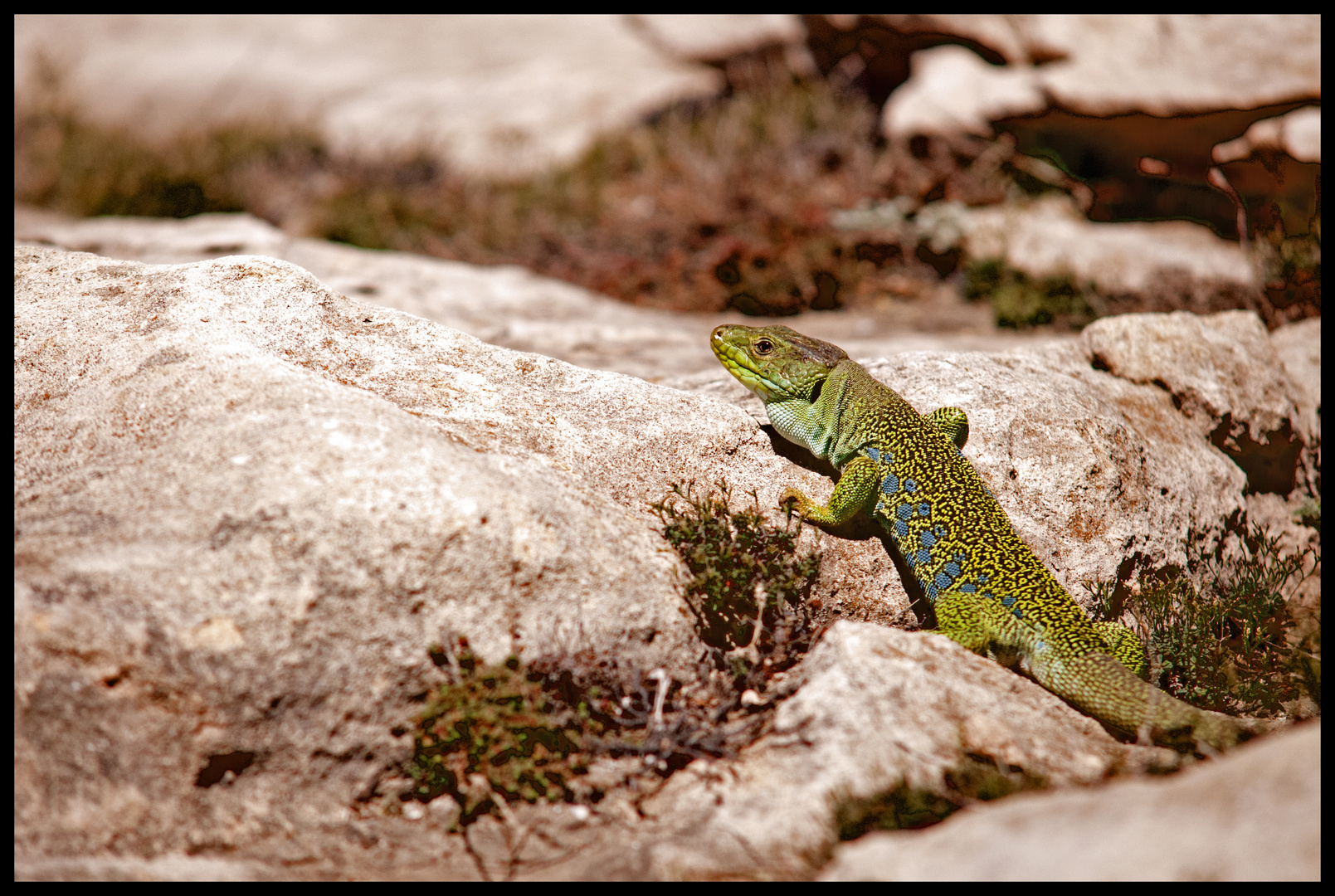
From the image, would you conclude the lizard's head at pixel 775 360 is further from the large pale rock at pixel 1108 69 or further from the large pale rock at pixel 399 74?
the large pale rock at pixel 399 74

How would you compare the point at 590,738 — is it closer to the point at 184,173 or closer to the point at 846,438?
the point at 846,438

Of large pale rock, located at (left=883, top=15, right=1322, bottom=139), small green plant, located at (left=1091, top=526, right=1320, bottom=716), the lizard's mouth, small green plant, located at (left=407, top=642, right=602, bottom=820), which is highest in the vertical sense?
large pale rock, located at (left=883, top=15, right=1322, bottom=139)

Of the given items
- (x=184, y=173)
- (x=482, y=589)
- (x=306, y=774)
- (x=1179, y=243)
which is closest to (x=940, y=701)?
(x=482, y=589)

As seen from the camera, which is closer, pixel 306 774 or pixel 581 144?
pixel 306 774

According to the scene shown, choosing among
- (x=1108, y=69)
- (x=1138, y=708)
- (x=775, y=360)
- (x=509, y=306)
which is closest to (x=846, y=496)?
(x=775, y=360)

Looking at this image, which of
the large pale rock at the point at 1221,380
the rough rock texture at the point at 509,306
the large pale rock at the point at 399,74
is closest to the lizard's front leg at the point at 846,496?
the rough rock texture at the point at 509,306

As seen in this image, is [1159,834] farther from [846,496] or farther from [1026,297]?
[1026,297]

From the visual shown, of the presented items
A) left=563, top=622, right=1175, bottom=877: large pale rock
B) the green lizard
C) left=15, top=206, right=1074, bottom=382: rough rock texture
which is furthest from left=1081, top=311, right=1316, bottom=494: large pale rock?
left=563, top=622, right=1175, bottom=877: large pale rock

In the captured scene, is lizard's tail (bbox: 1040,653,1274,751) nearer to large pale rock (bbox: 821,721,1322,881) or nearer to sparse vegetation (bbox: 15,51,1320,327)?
large pale rock (bbox: 821,721,1322,881)
